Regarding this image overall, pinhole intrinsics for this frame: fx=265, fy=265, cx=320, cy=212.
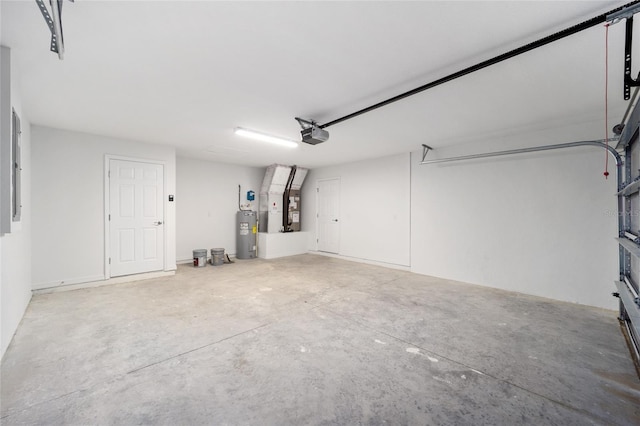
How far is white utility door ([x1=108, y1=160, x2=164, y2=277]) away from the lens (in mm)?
4785

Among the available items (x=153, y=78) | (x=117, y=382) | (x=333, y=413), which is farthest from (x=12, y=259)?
(x=333, y=413)

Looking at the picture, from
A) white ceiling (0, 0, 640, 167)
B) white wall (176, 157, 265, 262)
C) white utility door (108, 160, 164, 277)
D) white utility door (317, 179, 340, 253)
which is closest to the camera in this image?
white ceiling (0, 0, 640, 167)

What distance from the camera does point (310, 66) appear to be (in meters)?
2.37

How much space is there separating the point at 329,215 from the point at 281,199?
1.51 metres

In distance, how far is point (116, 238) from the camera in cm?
479

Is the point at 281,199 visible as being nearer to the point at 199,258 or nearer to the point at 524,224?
the point at 199,258

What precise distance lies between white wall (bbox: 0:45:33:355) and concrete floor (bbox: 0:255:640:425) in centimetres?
19

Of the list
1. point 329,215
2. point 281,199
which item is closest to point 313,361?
point 329,215

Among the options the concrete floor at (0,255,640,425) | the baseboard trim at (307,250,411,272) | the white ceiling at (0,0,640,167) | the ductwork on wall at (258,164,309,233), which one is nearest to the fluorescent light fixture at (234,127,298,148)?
the white ceiling at (0,0,640,167)

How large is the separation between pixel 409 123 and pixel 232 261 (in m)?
5.14

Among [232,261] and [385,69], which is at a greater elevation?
[385,69]

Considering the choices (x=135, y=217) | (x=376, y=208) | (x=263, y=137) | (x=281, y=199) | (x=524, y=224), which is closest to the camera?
(x=524, y=224)

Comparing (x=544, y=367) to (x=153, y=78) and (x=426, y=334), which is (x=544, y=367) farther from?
(x=153, y=78)

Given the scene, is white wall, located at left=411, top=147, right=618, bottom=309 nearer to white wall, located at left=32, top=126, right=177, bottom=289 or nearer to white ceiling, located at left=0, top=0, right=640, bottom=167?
white ceiling, located at left=0, top=0, right=640, bottom=167
